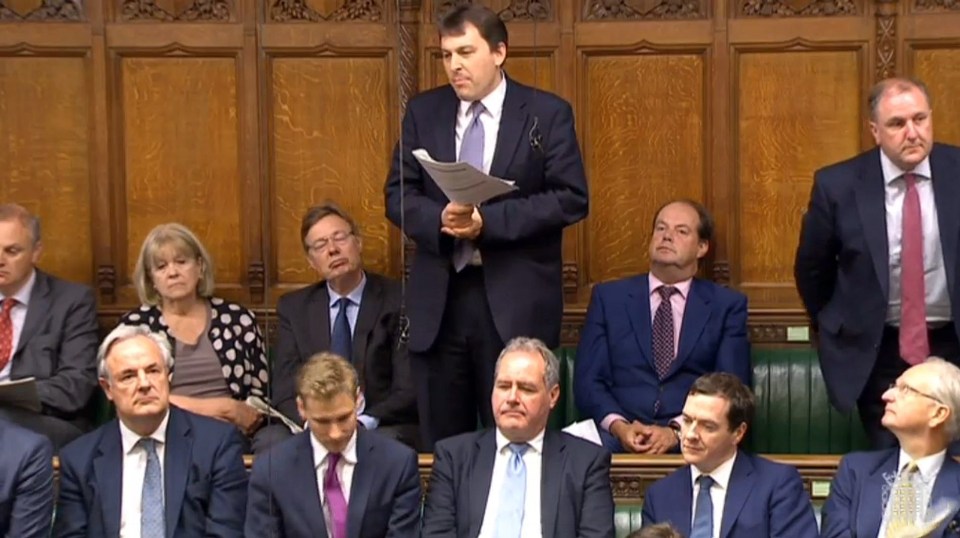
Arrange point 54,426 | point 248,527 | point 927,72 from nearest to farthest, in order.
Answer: point 248,527, point 54,426, point 927,72

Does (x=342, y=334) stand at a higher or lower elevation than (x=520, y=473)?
higher

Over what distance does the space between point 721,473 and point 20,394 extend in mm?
1957

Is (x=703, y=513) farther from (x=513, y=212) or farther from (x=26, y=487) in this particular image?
(x=26, y=487)

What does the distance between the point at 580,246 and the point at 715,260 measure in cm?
43

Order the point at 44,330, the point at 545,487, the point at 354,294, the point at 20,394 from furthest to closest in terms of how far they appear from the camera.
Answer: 1. the point at 354,294
2. the point at 44,330
3. the point at 20,394
4. the point at 545,487

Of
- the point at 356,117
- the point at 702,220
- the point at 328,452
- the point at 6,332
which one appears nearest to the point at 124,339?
the point at 328,452

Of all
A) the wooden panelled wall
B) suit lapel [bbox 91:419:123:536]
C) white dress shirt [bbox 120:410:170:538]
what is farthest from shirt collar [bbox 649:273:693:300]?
suit lapel [bbox 91:419:123:536]

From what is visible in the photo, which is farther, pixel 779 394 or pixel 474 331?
pixel 779 394

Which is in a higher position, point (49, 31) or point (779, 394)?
point (49, 31)

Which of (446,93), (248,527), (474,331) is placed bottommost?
(248,527)

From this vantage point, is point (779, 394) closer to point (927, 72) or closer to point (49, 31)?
point (927, 72)

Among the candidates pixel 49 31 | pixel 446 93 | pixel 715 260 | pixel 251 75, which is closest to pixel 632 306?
pixel 715 260

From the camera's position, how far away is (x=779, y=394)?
658cm

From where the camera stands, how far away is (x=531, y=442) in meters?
5.52
